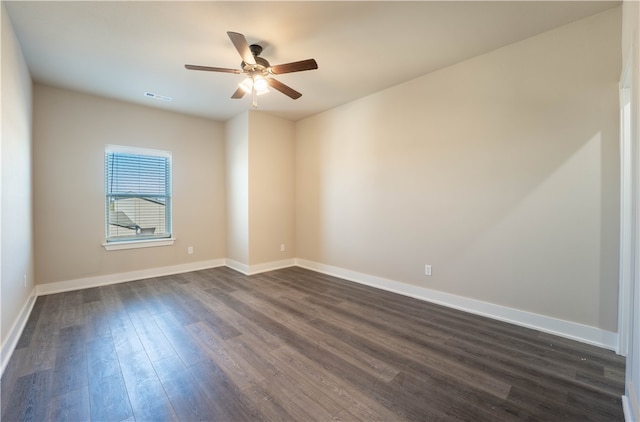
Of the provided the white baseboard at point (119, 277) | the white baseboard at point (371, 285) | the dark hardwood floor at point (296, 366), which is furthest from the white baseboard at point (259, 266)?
the dark hardwood floor at point (296, 366)

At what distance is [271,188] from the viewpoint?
5.00 m

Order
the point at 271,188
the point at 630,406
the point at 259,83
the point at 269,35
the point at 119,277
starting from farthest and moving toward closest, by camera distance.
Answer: the point at 271,188 → the point at 119,277 → the point at 259,83 → the point at 269,35 → the point at 630,406

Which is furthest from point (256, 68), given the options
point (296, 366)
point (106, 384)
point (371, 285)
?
point (371, 285)

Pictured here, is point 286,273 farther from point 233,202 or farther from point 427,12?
point 427,12

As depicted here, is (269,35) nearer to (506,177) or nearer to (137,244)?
(506,177)

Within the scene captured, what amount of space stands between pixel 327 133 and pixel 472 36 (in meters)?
2.52

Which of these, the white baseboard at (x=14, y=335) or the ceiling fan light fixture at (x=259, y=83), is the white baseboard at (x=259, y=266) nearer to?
the white baseboard at (x=14, y=335)

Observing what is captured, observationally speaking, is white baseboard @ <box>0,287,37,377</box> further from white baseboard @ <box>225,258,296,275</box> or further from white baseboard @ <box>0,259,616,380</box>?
white baseboard @ <box>225,258,296,275</box>

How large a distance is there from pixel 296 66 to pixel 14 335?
338 centimetres

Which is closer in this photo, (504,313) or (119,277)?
(504,313)

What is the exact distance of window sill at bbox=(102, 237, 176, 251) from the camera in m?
4.18

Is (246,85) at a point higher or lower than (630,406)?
higher

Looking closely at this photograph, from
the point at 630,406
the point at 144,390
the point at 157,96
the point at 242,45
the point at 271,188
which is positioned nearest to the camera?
the point at 630,406

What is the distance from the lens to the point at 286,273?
Answer: 475cm
